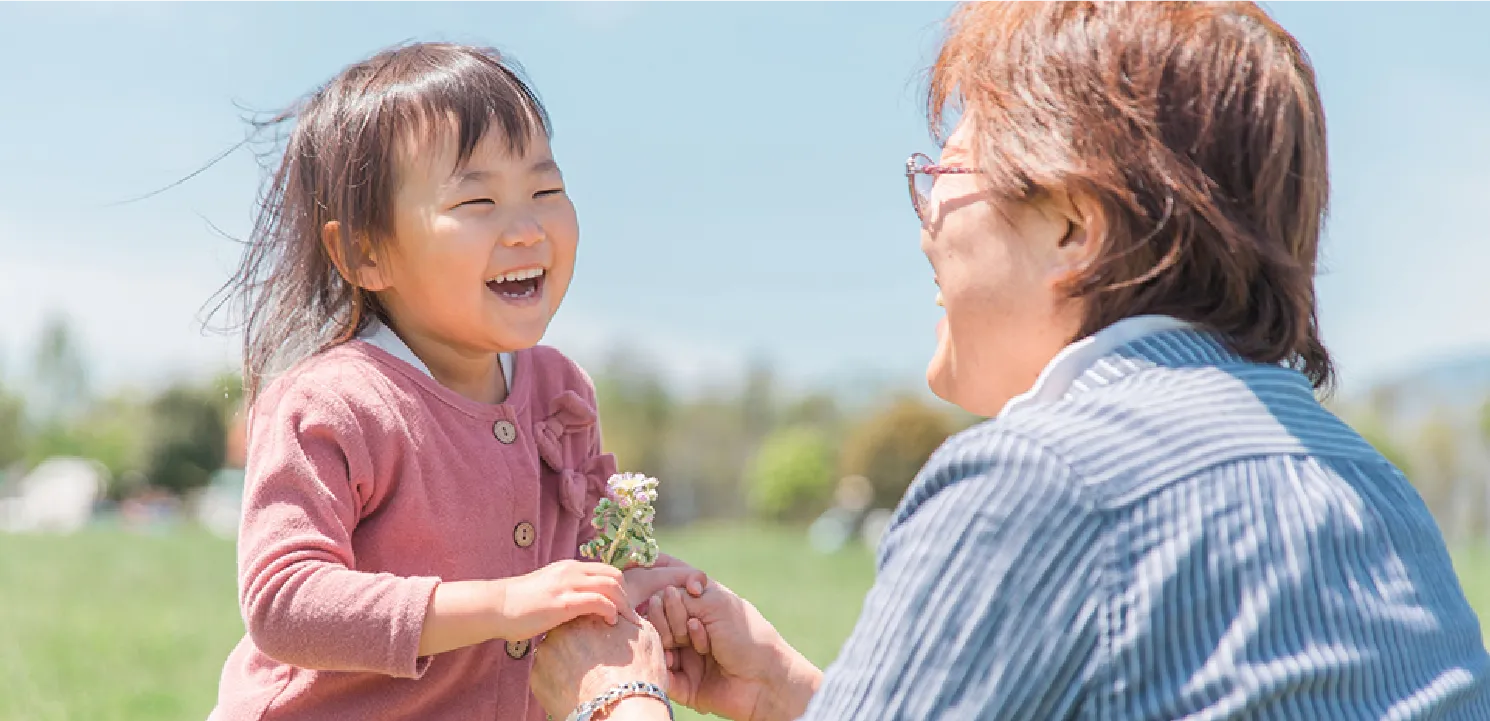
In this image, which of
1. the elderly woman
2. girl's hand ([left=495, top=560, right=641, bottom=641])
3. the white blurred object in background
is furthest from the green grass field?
the white blurred object in background

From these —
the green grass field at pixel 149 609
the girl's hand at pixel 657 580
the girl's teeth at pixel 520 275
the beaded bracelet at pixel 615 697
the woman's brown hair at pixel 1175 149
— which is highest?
the woman's brown hair at pixel 1175 149

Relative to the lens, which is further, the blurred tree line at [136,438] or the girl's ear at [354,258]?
the blurred tree line at [136,438]

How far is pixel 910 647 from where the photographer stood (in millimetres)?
1619

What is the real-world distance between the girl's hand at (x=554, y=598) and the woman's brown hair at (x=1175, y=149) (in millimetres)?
804

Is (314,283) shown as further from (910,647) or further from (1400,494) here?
(1400,494)

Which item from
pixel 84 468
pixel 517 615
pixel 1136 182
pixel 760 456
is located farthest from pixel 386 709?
pixel 84 468

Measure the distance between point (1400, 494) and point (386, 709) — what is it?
1.54 metres

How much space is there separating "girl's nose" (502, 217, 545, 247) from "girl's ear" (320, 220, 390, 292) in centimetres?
24

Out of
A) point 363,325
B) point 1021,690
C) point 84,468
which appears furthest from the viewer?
point 84,468

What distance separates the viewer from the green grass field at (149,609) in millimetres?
8938

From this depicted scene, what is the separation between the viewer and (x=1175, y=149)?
184 centimetres

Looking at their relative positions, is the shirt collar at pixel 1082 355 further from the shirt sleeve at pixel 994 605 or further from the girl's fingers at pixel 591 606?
the girl's fingers at pixel 591 606

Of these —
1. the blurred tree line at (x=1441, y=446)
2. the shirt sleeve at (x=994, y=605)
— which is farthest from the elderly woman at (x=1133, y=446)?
the blurred tree line at (x=1441, y=446)

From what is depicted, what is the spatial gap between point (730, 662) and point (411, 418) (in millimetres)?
702
